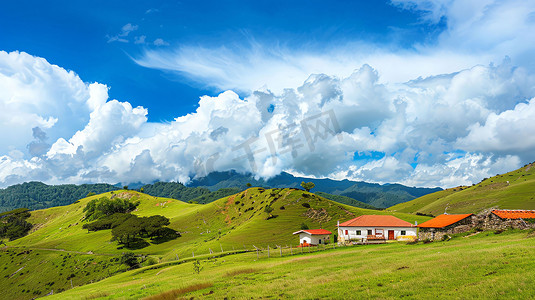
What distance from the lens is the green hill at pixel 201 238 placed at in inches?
3588

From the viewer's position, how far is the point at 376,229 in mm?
73625

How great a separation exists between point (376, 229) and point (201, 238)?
233ft

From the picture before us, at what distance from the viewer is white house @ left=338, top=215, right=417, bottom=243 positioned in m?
71.4

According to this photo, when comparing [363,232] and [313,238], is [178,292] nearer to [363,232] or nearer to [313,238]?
[313,238]

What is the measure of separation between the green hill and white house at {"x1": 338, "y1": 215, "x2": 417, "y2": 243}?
17.4 meters

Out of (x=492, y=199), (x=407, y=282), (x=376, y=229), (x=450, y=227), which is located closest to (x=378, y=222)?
(x=376, y=229)

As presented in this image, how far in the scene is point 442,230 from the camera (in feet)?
164

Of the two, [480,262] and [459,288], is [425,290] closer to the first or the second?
[459,288]

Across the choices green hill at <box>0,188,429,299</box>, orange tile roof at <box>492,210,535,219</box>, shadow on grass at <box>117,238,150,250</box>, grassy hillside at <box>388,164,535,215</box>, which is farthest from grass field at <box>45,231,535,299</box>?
grassy hillside at <box>388,164,535,215</box>

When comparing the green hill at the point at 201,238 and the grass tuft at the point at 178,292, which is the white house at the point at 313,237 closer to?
the green hill at the point at 201,238

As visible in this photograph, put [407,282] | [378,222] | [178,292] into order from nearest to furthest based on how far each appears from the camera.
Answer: [407,282]
[178,292]
[378,222]

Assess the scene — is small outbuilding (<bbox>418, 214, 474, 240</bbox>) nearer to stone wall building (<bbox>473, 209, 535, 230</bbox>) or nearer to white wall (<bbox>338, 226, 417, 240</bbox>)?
stone wall building (<bbox>473, 209, 535, 230</bbox>)

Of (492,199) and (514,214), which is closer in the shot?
(514,214)

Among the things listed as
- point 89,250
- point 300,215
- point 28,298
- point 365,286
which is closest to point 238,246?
point 300,215
